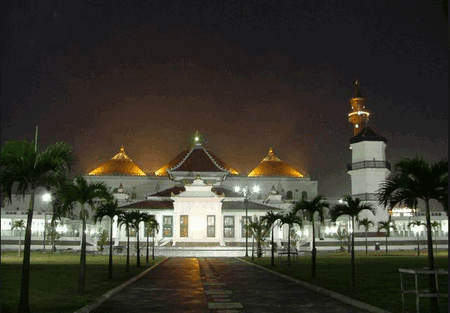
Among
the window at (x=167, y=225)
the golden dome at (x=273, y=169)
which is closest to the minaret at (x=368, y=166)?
the golden dome at (x=273, y=169)

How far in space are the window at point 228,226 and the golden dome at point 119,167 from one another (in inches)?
1434

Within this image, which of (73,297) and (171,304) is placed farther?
(73,297)

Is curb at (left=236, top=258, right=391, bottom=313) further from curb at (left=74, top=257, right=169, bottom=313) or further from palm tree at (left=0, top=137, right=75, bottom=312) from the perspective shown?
palm tree at (left=0, top=137, right=75, bottom=312)

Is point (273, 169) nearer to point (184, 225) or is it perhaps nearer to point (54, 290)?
point (184, 225)

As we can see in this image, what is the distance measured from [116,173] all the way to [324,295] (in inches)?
3280

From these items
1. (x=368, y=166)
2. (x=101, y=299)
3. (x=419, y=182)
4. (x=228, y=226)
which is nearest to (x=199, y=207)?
(x=228, y=226)

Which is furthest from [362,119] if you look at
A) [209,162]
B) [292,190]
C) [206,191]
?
[206,191]

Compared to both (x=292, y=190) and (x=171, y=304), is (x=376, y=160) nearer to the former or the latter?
(x=292, y=190)

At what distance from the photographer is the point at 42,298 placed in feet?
56.5

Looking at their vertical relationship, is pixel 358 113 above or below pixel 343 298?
above

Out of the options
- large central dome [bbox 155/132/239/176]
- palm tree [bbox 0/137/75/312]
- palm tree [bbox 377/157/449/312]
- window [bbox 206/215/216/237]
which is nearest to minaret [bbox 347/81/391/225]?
large central dome [bbox 155/132/239/176]

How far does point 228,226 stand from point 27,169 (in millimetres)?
53939

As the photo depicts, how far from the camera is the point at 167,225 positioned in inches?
2655

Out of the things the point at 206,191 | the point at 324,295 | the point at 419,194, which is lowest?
the point at 324,295
